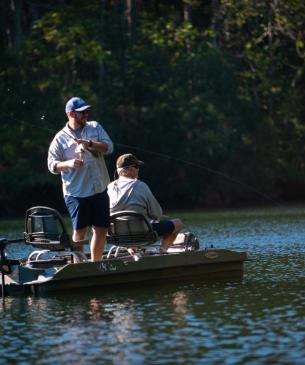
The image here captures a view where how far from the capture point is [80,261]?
1320cm

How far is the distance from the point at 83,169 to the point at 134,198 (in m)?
0.71

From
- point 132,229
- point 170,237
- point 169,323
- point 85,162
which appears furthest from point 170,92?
point 169,323

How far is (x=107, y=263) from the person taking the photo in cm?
1292

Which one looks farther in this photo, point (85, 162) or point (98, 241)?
point (98, 241)

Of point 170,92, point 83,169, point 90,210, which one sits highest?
point 170,92

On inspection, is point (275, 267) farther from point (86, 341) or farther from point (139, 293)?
point (86, 341)

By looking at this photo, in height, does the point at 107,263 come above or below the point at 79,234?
below

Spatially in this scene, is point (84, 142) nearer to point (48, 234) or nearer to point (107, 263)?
point (48, 234)

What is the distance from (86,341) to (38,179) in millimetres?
26433

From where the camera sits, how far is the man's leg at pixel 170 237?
533 inches

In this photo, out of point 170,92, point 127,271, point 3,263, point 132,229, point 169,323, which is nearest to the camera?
point 169,323

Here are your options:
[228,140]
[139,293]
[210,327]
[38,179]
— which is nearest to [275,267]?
[139,293]

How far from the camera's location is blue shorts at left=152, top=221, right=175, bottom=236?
1344 centimetres

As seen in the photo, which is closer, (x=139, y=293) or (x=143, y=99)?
(x=139, y=293)
